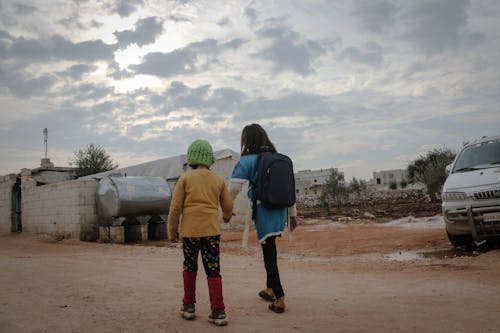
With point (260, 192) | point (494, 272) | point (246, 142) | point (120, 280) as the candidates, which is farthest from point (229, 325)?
point (494, 272)

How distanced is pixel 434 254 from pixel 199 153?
545 cm

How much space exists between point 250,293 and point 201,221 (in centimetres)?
148

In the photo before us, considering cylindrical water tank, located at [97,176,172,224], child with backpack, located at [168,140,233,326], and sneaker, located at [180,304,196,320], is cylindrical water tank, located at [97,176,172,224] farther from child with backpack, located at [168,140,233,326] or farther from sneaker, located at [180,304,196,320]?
sneaker, located at [180,304,196,320]

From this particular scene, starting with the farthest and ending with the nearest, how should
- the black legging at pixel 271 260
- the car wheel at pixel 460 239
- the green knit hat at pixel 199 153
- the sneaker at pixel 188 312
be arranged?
the car wheel at pixel 460 239, the black legging at pixel 271 260, the green knit hat at pixel 199 153, the sneaker at pixel 188 312

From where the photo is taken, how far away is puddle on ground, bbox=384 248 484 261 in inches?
272

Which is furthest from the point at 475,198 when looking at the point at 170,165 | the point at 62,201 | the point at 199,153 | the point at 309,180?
the point at 309,180

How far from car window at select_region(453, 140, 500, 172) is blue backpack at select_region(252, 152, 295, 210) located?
476 cm

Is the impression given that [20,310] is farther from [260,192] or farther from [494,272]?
[494,272]

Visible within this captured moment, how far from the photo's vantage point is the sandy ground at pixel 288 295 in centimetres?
315

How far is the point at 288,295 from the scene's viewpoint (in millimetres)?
4289

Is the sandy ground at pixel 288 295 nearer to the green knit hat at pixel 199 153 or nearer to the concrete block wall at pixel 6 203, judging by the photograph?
the green knit hat at pixel 199 153

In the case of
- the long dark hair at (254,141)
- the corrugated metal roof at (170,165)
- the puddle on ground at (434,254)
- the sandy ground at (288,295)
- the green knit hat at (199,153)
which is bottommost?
the puddle on ground at (434,254)

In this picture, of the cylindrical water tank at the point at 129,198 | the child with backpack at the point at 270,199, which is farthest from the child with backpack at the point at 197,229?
the cylindrical water tank at the point at 129,198

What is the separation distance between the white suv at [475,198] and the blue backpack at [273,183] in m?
4.04
